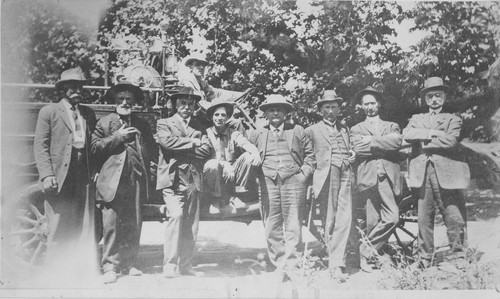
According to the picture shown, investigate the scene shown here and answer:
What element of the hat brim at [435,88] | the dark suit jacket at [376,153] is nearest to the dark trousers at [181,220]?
the dark suit jacket at [376,153]

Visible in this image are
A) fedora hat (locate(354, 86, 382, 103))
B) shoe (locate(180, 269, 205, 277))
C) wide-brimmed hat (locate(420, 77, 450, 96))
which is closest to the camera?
shoe (locate(180, 269, 205, 277))

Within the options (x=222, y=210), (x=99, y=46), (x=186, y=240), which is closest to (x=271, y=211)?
(x=222, y=210)

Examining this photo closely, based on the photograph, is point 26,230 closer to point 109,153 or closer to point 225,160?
point 109,153

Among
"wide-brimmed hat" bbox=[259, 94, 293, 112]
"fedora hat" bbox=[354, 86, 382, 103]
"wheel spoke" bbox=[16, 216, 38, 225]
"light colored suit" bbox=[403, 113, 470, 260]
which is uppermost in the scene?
"fedora hat" bbox=[354, 86, 382, 103]

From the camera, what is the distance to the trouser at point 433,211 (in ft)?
18.6

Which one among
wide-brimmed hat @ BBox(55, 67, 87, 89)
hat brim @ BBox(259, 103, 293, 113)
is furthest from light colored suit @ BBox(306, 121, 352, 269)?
wide-brimmed hat @ BBox(55, 67, 87, 89)

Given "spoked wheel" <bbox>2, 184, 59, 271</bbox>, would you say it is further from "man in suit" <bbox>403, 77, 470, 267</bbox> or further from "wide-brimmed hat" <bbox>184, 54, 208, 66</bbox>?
"man in suit" <bbox>403, 77, 470, 267</bbox>

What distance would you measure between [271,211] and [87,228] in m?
2.13

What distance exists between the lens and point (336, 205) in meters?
5.77

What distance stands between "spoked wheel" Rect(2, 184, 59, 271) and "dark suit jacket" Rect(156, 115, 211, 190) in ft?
4.69

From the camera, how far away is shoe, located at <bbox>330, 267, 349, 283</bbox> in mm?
5473

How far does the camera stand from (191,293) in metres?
5.28

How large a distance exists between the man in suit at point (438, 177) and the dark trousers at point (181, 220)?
2.63 m

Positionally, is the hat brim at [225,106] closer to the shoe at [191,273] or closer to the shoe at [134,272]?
the shoe at [191,273]
